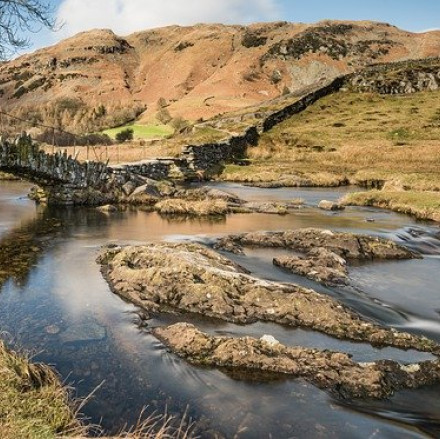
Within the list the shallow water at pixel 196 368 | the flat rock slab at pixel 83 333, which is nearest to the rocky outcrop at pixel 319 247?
the shallow water at pixel 196 368

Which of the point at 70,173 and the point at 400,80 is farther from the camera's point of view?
the point at 400,80

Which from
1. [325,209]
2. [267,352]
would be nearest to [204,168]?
[325,209]

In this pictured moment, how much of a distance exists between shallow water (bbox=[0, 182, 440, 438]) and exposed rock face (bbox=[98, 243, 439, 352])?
395 millimetres

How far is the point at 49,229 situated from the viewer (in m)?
24.0

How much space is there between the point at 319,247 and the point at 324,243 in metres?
0.64

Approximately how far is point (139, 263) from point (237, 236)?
21.8 ft

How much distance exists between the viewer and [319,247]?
19.6 metres

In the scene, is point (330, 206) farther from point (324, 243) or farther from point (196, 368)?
point (196, 368)

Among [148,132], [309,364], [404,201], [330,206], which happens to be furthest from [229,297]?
[148,132]

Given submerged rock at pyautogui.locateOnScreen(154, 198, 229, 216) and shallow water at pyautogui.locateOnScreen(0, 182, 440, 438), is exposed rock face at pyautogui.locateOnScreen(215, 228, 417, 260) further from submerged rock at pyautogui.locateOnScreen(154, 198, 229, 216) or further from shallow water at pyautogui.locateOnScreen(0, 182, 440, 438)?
submerged rock at pyautogui.locateOnScreen(154, 198, 229, 216)

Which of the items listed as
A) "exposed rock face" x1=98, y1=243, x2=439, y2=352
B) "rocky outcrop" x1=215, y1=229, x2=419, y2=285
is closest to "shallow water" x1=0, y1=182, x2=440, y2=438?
"exposed rock face" x1=98, y1=243, x2=439, y2=352

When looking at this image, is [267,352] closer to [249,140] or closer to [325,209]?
[325,209]

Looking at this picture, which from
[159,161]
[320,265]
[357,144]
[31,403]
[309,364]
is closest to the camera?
[31,403]

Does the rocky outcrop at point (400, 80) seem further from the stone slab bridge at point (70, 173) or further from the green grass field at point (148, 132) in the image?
the stone slab bridge at point (70, 173)
